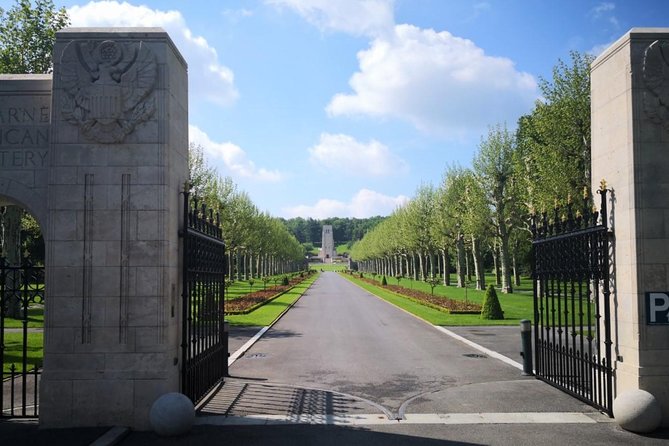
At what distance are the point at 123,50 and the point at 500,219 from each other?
39233 mm

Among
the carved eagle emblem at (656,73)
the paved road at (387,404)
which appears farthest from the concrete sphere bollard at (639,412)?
the carved eagle emblem at (656,73)

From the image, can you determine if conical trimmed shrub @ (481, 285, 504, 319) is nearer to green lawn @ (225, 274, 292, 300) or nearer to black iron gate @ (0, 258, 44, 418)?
green lawn @ (225, 274, 292, 300)

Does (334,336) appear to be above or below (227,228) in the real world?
below

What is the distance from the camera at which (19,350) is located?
17156 millimetres

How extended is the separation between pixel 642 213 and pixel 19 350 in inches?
702

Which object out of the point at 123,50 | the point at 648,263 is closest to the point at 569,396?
the point at 648,263

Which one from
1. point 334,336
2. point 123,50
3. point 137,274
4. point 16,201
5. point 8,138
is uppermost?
point 123,50

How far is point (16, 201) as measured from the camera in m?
9.48

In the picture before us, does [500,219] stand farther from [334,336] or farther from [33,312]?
[33,312]

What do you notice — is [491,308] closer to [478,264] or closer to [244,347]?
[244,347]

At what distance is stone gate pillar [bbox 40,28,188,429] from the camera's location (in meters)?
8.90

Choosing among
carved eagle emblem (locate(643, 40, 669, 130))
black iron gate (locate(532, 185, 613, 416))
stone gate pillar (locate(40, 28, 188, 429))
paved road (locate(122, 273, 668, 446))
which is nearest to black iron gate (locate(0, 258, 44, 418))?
stone gate pillar (locate(40, 28, 188, 429))

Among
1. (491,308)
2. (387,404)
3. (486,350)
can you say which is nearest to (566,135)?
(491,308)

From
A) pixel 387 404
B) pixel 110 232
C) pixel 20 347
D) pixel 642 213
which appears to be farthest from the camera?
pixel 20 347
